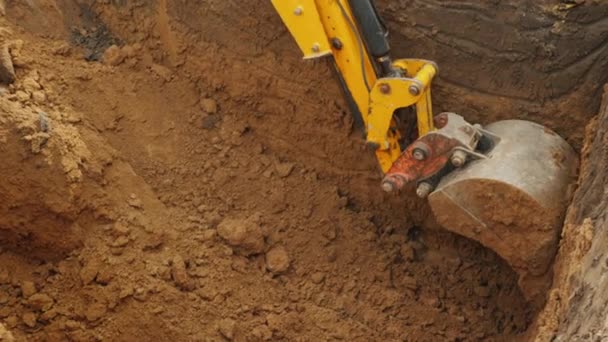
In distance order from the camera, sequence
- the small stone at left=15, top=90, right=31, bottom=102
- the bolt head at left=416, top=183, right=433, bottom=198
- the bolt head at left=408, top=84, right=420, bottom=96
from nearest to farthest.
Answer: the bolt head at left=408, top=84, right=420, bottom=96 → the bolt head at left=416, top=183, right=433, bottom=198 → the small stone at left=15, top=90, right=31, bottom=102

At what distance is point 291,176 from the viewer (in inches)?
171

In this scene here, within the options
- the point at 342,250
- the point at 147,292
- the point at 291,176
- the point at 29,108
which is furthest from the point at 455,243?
the point at 29,108

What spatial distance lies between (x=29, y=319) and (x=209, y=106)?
153 centimetres

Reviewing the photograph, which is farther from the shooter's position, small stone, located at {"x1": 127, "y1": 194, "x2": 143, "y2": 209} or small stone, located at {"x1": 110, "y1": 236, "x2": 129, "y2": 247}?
small stone, located at {"x1": 127, "y1": 194, "x2": 143, "y2": 209}

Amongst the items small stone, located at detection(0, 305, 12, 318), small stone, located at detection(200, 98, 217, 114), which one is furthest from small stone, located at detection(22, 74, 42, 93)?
small stone, located at detection(0, 305, 12, 318)

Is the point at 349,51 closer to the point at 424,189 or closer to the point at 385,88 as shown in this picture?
the point at 385,88

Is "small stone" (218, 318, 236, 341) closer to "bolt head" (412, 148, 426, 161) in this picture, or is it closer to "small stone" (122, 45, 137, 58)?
"bolt head" (412, 148, 426, 161)

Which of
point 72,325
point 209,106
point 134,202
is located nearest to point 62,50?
point 209,106

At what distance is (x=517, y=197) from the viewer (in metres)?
3.29

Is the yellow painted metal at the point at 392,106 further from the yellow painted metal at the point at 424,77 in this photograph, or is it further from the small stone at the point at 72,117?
the small stone at the point at 72,117

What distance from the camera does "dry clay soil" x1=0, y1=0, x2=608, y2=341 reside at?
3643mm

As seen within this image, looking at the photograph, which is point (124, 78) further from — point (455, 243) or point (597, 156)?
point (597, 156)

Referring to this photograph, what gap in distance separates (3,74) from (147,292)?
4.40 ft

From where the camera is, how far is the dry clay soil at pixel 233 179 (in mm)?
3643
